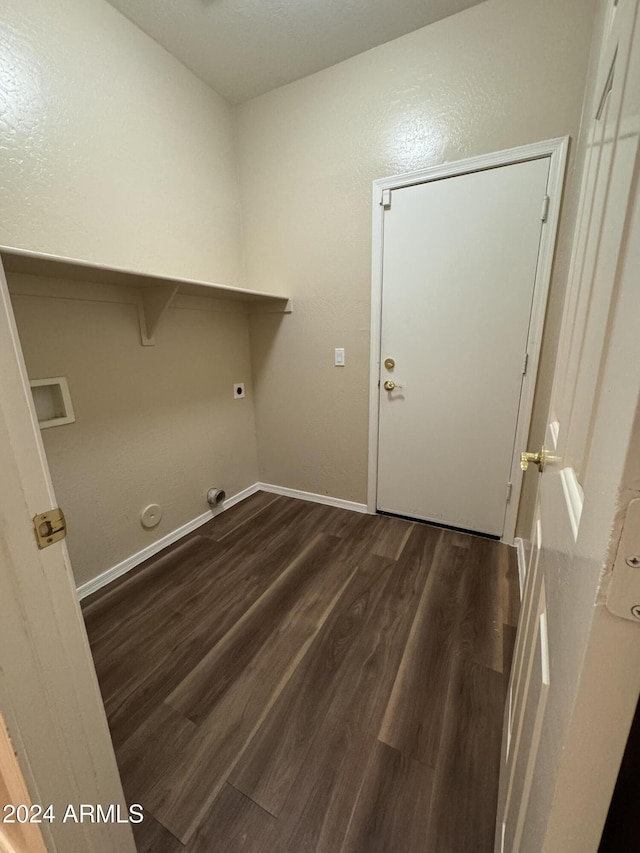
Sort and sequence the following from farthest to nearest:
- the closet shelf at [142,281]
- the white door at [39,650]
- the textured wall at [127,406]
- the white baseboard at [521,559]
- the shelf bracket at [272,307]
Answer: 1. the shelf bracket at [272,307]
2. the white baseboard at [521,559]
3. the textured wall at [127,406]
4. the closet shelf at [142,281]
5. the white door at [39,650]

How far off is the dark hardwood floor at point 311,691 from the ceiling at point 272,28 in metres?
2.71

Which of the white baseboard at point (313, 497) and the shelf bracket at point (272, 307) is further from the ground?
the shelf bracket at point (272, 307)

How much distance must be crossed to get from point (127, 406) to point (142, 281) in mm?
646

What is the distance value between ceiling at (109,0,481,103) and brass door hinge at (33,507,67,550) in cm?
226

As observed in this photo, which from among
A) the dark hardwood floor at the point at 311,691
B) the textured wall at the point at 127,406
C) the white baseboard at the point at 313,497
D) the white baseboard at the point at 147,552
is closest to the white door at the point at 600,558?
the dark hardwood floor at the point at 311,691

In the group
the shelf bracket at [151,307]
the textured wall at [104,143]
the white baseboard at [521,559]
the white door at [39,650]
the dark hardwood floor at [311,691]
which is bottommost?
the dark hardwood floor at [311,691]

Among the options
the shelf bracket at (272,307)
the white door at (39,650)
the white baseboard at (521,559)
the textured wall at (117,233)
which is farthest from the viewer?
the shelf bracket at (272,307)

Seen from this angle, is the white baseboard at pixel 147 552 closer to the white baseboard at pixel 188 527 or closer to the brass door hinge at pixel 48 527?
the white baseboard at pixel 188 527

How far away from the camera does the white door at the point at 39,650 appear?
487mm

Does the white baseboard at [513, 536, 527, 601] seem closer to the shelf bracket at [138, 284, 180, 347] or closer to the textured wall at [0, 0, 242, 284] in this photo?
the shelf bracket at [138, 284, 180, 347]

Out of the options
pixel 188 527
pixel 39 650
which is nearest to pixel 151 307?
pixel 188 527

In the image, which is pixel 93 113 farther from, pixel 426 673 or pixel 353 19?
pixel 426 673

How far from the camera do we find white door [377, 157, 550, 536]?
1.71 meters

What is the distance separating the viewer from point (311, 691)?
122 centimetres
